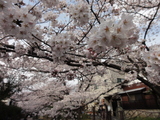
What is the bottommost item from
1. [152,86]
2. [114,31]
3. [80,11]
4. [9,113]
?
[9,113]

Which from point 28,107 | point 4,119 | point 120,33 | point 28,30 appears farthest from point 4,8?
point 28,107

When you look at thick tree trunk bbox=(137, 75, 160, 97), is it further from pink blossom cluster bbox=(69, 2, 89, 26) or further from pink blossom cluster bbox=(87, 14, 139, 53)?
pink blossom cluster bbox=(87, 14, 139, 53)

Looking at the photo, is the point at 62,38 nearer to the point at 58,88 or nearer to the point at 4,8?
the point at 4,8

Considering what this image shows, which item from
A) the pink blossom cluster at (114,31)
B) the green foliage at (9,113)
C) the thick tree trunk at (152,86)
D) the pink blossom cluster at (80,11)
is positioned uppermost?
the pink blossom cluster at (80,11)

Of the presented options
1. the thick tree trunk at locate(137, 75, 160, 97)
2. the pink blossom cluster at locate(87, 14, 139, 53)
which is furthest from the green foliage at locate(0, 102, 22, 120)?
the pink blossom cluster at locate(87, 14, 139, 53)

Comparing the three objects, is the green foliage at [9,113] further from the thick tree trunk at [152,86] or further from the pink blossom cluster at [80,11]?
the pink blossom cluster at [80,11]

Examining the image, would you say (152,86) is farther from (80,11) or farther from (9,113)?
(9,113)

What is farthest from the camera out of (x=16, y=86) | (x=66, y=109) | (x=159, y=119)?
(x=16, y=86)

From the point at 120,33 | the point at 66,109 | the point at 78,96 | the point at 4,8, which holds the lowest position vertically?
the point at 66,109

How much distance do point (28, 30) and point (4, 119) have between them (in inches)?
586

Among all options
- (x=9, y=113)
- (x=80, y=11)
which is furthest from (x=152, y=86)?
(x=9, y=113)

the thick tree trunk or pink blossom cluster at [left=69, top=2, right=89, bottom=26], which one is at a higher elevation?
pink blossom cluster at [left=69, top=2, right=89, bottom=26]

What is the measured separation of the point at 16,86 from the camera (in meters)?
11.6

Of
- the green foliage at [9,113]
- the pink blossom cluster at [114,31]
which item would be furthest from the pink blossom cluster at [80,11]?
the green foliage at [9,113]
